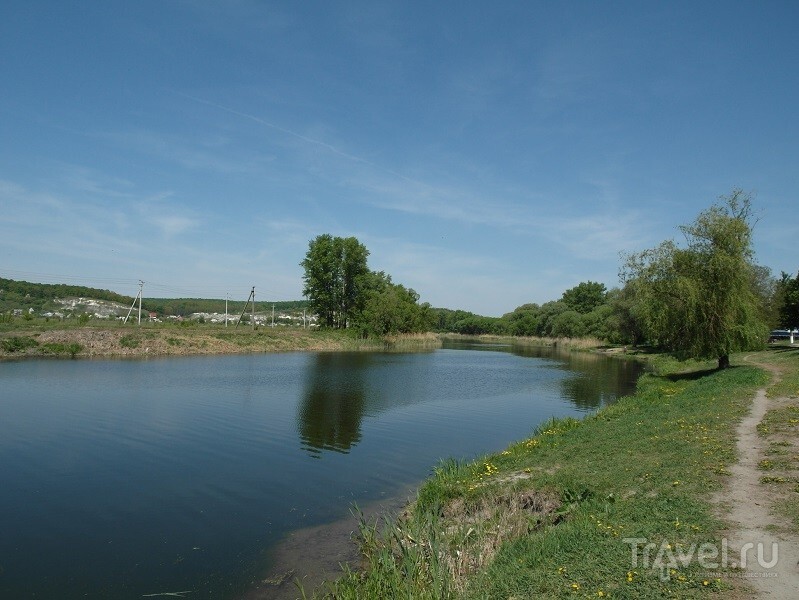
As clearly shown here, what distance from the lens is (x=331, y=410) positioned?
80.0 ft

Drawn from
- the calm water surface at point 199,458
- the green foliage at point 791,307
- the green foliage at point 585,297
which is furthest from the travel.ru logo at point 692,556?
the green foliage at point 585,297

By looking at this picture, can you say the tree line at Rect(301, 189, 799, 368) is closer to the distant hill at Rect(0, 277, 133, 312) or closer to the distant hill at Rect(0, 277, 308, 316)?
the distant hill at Rect(0, 277, 308, 316)

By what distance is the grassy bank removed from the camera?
20.4 feet

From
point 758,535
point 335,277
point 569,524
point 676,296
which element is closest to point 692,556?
point 758,535

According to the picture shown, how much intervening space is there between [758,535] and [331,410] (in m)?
19.2

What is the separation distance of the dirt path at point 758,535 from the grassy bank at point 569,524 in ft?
0.77

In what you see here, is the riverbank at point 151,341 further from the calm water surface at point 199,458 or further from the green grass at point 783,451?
the green grass at point 783,451

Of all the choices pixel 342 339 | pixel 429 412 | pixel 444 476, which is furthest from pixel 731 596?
pixel 342 339

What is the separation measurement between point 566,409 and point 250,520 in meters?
18.5

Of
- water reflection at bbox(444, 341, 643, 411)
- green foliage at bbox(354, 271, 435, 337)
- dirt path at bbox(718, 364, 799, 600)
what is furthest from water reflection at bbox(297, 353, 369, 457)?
green foliage at bbox(354, 271, 435, 337)

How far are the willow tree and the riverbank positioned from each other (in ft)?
137

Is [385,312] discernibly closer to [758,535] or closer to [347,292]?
[347,292]

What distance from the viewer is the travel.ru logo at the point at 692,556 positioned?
6078mm

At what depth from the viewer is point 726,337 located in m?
28.2
